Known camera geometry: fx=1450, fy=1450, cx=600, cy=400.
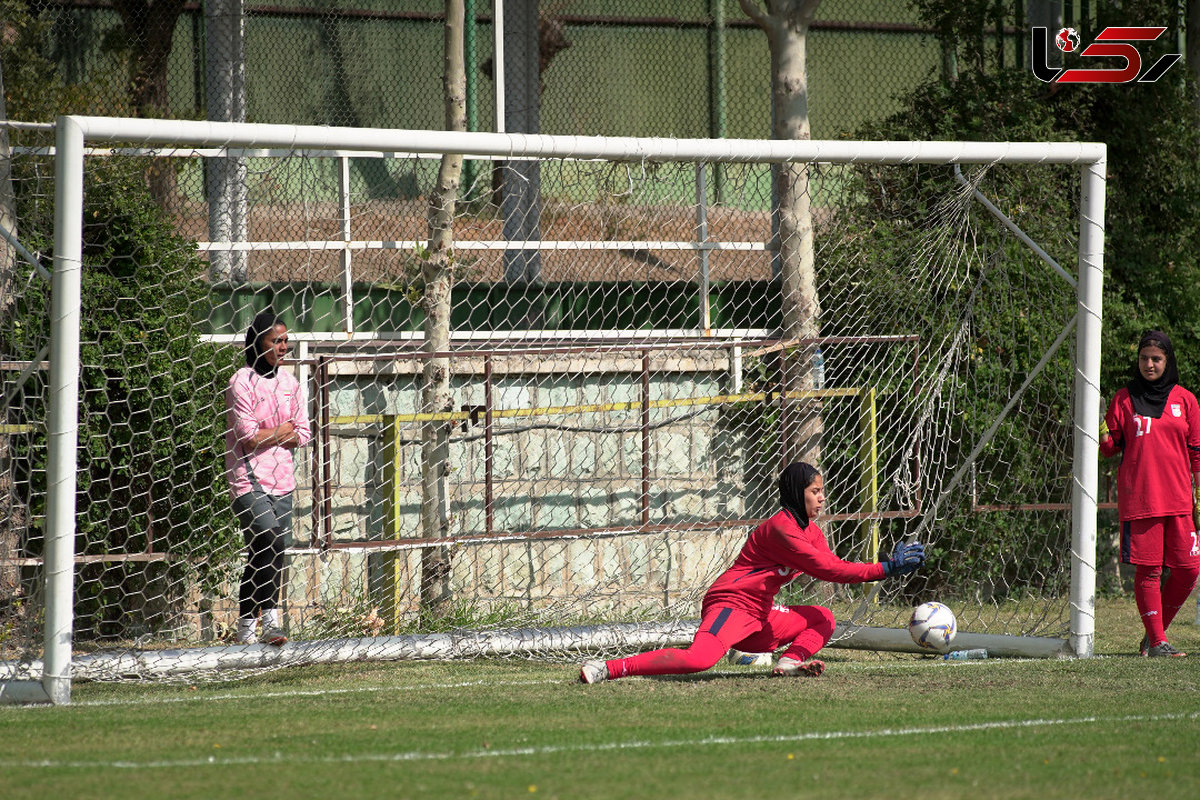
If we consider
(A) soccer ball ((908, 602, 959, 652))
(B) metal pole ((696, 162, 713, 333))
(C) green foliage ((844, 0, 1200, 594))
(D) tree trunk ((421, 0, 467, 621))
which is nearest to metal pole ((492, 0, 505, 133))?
(B) metal pole ((696, 162, 713, 333))

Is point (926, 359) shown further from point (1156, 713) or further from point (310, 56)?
point (310, 56)

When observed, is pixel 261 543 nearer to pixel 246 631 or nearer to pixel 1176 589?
pixel 246 631

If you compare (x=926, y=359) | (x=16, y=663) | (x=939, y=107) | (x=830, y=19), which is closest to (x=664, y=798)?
(x=16, y=663)

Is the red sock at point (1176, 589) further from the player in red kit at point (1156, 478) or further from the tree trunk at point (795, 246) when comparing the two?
the tree trunk at point (795, 246)

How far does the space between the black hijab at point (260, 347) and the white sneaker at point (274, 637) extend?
133 cm

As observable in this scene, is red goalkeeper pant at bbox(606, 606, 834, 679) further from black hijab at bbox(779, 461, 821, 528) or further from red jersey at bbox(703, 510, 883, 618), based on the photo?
black hijab at bbox(779, 461, 821, 528)

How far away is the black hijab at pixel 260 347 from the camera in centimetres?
761

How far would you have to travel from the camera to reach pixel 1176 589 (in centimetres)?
803

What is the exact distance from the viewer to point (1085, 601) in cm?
778

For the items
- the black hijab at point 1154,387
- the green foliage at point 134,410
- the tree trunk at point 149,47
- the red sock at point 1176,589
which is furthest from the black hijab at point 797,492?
the tree trunk at point 149,47

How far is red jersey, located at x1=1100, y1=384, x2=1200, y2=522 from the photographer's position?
7.86 metres

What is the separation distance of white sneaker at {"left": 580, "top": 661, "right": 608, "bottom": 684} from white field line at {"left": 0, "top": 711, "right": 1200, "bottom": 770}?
1.46 m

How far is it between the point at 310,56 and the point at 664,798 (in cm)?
1070

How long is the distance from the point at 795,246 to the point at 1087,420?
2.80m
